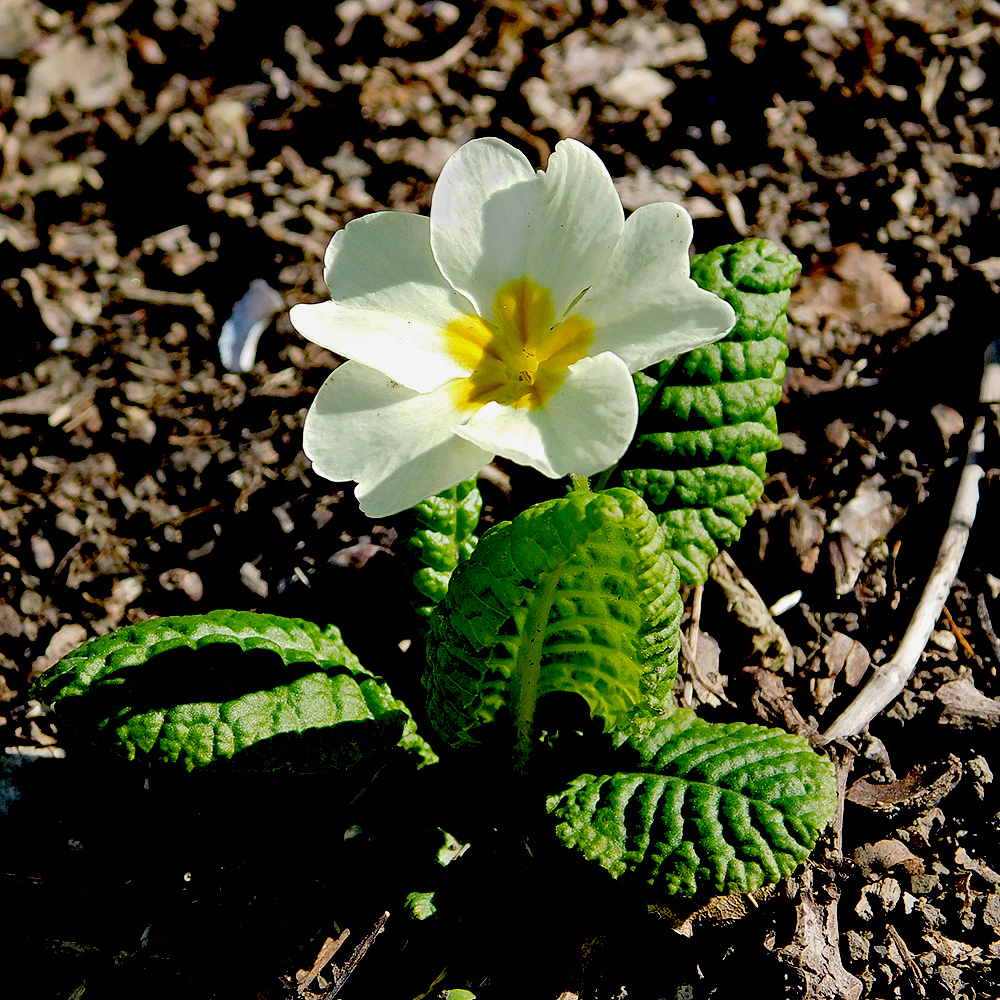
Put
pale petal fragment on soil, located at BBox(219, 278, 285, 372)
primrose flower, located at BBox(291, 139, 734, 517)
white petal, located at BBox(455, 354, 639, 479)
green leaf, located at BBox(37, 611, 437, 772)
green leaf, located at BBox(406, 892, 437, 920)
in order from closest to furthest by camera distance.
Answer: white petal, located at BBox(455, 354, 639, 479), primrose flower, located at BBox(291, 139, 734, 517), green leaf, located at BBox(37, 611, 437, 772), green leaf, located at BBox(406, 892, 437, 920), pale petal fragment on soil, located at BBox(219, 278, 285, 372)

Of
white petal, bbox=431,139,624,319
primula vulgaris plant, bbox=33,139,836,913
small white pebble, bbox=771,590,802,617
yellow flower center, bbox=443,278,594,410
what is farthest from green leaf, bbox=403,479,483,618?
small white pebble, bbox=771,590,802,617

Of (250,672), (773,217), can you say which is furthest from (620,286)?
(773,217)

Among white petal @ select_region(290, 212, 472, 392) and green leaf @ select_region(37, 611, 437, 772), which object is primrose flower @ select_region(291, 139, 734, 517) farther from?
green leaf @ select_region(37, 611, 437, 772)

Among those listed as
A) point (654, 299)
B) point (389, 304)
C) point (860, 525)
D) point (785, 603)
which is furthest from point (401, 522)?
point (860, 525)

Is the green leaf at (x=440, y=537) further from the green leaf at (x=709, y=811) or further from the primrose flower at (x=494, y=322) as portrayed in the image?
the green leaf at (x=709, y=811)

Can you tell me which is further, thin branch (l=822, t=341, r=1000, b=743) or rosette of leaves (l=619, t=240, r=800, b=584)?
thin branch (l=822, t=341, r=1000, b=743)

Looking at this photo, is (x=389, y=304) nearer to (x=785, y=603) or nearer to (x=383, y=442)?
(x=383, y=442)
